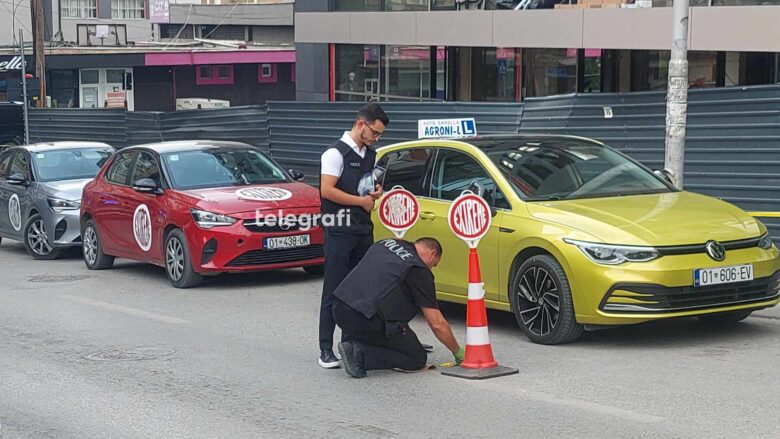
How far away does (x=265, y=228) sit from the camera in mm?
12930

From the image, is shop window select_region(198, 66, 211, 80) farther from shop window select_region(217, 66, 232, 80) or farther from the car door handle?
the car door handle

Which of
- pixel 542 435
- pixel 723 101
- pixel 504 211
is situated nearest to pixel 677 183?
pixel 723 101

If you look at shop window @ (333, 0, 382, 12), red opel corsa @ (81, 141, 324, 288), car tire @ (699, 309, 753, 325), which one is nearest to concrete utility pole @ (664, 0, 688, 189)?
car tire @ (699, 309, 753, 325)

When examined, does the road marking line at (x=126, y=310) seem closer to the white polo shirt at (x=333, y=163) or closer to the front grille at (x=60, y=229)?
the white polo shirt at (x=333, y=163)

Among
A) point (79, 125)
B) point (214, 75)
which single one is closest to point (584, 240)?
point (79, 125)

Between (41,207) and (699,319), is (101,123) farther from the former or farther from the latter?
(699,319)

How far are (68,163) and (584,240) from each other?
36.5ft

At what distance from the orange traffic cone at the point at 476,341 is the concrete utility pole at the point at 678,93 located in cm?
440

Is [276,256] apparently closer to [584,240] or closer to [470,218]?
[470,218]

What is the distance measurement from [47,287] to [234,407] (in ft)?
23.1

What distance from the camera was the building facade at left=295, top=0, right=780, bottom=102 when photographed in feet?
56.3

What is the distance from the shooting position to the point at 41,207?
16.9 meters

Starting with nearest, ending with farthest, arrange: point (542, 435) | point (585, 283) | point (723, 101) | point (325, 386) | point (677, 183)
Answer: point (542, 435), point (325, 386), point (585, 283), point (677, 183), point (723, 101)

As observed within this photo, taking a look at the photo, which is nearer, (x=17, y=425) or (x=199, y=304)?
(x=17, y=425)
